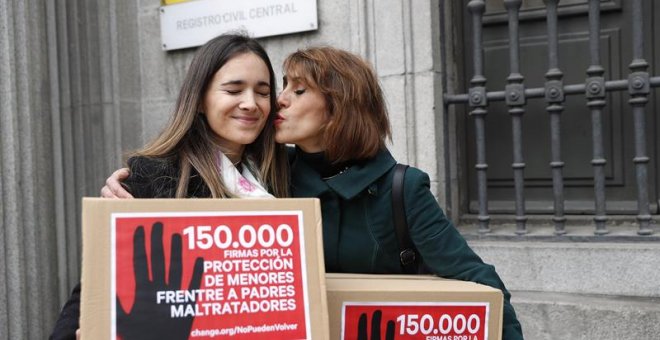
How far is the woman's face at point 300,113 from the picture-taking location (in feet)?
7.75

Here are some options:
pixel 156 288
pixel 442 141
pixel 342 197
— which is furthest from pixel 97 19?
pixel 156 288

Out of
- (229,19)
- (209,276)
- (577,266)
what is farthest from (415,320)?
(229,19)

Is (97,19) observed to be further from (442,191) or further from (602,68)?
(602,68)

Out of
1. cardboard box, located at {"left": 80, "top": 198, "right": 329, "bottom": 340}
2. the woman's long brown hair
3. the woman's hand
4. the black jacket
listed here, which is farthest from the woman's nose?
cardboard box, located at {"left": 80, "top": 198, "right": 329, "bottom": 340}

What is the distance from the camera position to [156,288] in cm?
162

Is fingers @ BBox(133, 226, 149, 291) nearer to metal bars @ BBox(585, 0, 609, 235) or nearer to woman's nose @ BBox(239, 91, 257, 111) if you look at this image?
woman's nose @ BBox(239, 91, 257, 111)

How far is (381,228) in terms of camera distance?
7.41ft

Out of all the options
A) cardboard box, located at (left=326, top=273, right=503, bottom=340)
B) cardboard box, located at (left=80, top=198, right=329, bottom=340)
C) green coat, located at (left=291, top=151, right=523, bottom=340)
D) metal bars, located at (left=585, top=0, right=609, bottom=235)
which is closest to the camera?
cardboard box, located at (left=80, top=198, right=329, bottom=340)

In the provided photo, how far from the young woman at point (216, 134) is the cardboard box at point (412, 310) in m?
0.53

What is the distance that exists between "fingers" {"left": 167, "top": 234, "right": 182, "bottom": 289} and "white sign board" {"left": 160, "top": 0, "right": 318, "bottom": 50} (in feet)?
9.33

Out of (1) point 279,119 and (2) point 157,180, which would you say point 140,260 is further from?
(1) point 279,119

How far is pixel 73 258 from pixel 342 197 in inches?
118

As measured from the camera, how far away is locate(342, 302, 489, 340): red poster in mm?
1817

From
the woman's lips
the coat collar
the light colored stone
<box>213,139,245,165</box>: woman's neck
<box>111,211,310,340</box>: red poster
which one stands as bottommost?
the light colored stone
